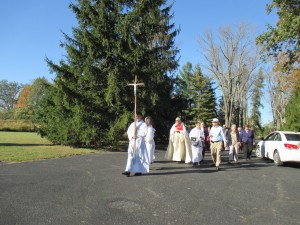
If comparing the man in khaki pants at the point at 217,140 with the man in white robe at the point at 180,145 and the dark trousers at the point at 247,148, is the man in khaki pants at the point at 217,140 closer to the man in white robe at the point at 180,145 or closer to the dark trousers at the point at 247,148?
the man in white robe at the point at 180,145

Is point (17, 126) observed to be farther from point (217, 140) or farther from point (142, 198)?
point (142, 198)

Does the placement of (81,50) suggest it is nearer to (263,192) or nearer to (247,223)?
(263,192)

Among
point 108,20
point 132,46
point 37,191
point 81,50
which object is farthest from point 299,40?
point 37,191

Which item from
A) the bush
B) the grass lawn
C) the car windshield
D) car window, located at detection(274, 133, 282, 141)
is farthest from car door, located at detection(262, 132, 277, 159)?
the bush

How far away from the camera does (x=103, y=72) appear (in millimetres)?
22578

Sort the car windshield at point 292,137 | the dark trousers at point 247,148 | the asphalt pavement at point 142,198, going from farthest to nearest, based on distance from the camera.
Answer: the dark trousers at point 247,148
the car windshield at point 292,137
the asphalt pavement at point 142,198

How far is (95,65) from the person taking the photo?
23.1 metres

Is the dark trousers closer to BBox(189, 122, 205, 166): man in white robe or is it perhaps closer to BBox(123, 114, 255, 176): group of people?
BBox(123, 114, 255, 176): group of people

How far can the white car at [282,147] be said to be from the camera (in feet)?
48.0

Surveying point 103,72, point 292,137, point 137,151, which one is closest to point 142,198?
point 137,151

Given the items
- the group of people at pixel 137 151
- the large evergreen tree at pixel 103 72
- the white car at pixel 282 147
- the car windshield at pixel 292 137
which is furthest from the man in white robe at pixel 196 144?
the large evergreen tree at pixel 103 72

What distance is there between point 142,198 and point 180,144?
7.98 m

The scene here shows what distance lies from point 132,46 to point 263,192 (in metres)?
15.9

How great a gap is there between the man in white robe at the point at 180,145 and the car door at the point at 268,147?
14.0ft
